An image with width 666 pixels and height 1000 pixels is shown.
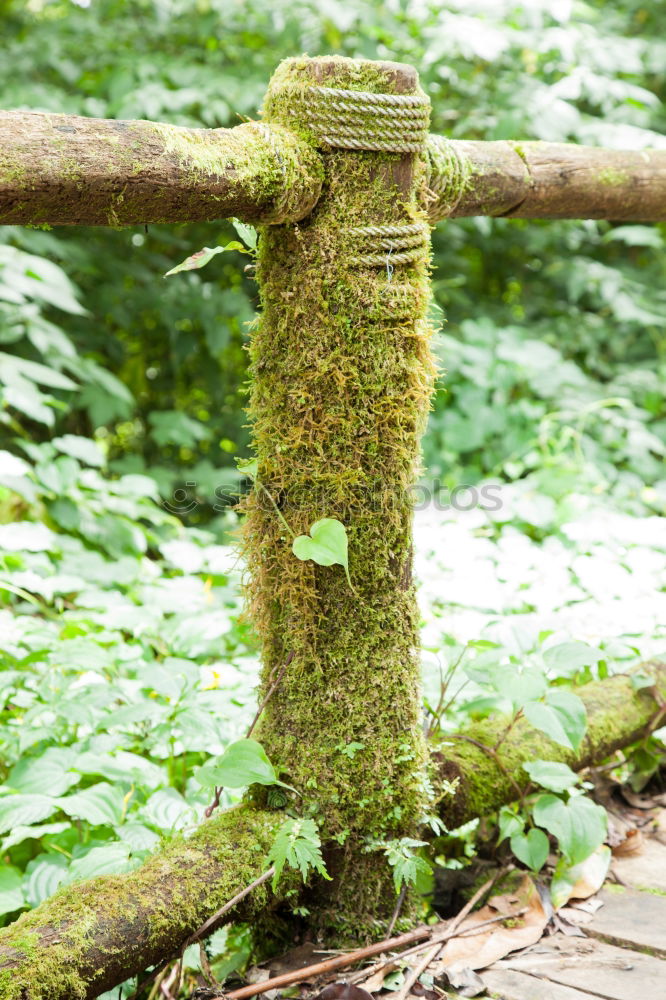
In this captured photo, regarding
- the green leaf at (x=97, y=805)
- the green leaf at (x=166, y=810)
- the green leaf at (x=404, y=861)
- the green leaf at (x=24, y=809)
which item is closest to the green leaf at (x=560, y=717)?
the green leaf at (x=404, y=861)

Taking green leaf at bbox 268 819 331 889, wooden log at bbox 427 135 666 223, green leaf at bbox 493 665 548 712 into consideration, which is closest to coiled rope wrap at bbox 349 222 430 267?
wooden log at bbox 427 135 666 223

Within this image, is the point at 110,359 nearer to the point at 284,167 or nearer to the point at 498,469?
the point at 498,469

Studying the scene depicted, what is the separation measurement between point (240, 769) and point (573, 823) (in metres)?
0.63

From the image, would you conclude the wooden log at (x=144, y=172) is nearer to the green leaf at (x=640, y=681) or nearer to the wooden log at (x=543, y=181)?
the wooden log at (x=543, y=181)

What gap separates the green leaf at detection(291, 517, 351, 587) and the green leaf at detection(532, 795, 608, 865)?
62cm

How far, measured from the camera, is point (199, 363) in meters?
4.69

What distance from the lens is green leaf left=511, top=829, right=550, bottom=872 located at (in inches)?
61.1

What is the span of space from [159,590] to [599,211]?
1704mm

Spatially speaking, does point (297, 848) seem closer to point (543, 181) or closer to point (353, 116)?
point (353, 116)

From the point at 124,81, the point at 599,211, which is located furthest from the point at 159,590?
the point at 124,81

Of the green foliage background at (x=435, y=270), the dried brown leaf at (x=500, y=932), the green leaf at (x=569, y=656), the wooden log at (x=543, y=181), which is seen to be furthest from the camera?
the green foliage background at (x=435, y=270)

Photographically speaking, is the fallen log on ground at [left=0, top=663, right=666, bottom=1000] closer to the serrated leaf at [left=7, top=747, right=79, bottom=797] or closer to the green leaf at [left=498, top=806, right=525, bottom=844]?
the green leaf at [left=498, top=806, right=525, bottom=844]

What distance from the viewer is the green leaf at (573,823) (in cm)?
150

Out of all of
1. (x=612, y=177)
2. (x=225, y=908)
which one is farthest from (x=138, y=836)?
(x=612, y=177)
